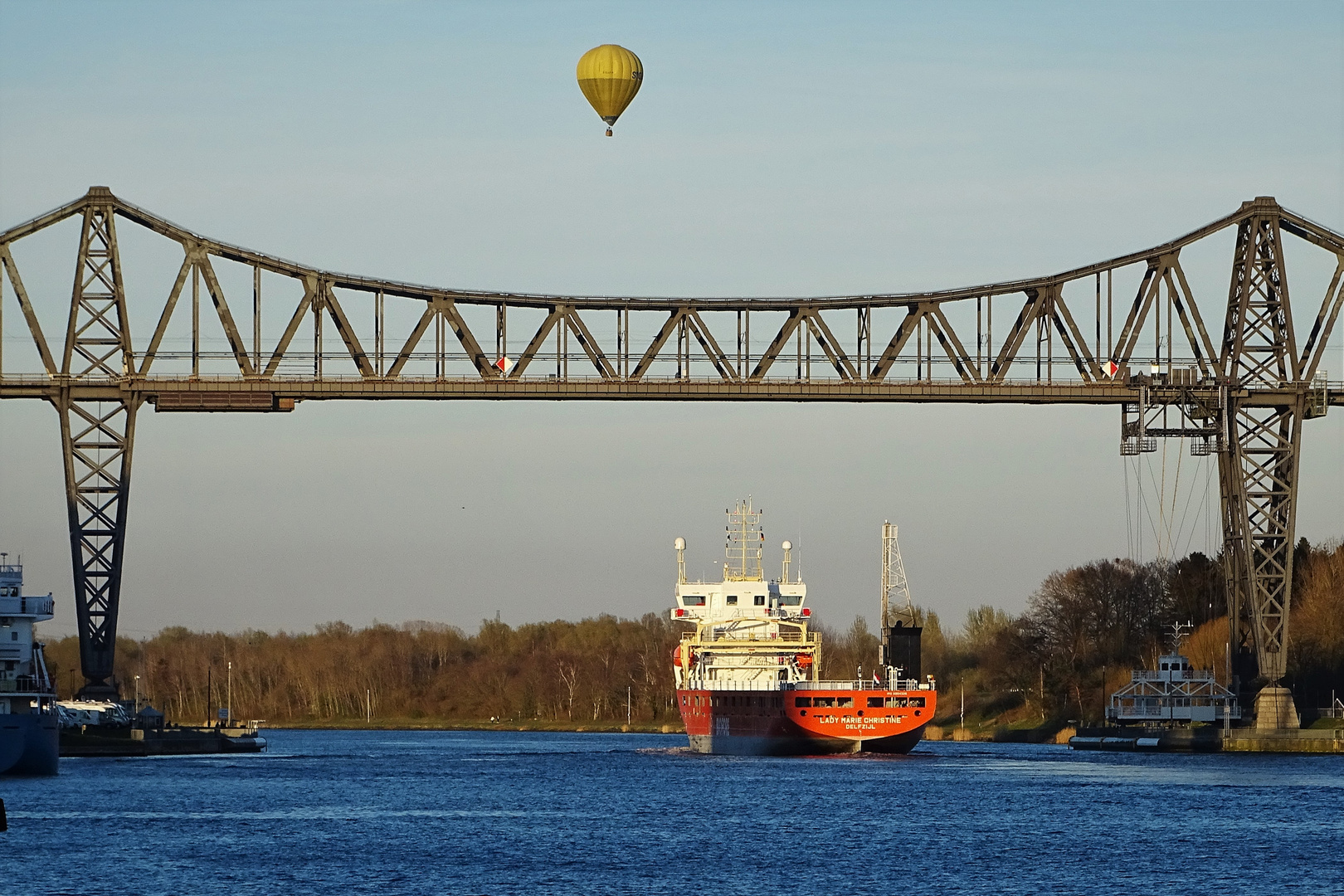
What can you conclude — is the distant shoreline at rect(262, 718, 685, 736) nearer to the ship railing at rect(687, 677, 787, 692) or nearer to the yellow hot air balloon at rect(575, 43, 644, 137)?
the ship railing at rect(687, 677, 787, 692)

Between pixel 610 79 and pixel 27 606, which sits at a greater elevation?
A: pixel 610 79

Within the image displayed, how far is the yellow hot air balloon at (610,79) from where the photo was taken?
223 ft

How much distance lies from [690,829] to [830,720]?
97.7ft

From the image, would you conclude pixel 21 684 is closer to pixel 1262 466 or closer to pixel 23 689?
pixel 23 689

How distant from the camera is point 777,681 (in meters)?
82.4

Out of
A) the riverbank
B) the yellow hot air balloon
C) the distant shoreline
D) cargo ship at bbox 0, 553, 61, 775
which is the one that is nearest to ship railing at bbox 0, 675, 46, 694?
cargo ship at bbox 0, 553, 61, 775

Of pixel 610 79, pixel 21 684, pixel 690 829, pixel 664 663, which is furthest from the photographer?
pixel 664 663

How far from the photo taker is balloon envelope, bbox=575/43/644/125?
6788 cm

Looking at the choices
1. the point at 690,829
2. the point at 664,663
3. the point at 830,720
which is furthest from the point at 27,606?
the point at 664,663

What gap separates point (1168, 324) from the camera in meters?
75.2

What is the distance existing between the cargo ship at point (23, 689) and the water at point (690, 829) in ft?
3.10

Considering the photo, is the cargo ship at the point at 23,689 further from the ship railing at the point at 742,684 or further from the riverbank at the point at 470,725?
the riverbank at the point at 470,725

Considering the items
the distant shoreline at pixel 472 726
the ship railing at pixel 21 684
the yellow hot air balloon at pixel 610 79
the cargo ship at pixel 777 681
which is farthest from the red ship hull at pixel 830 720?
the distant shoreline at pixel 472 726

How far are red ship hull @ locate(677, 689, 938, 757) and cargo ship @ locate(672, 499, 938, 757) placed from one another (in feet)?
0.10
